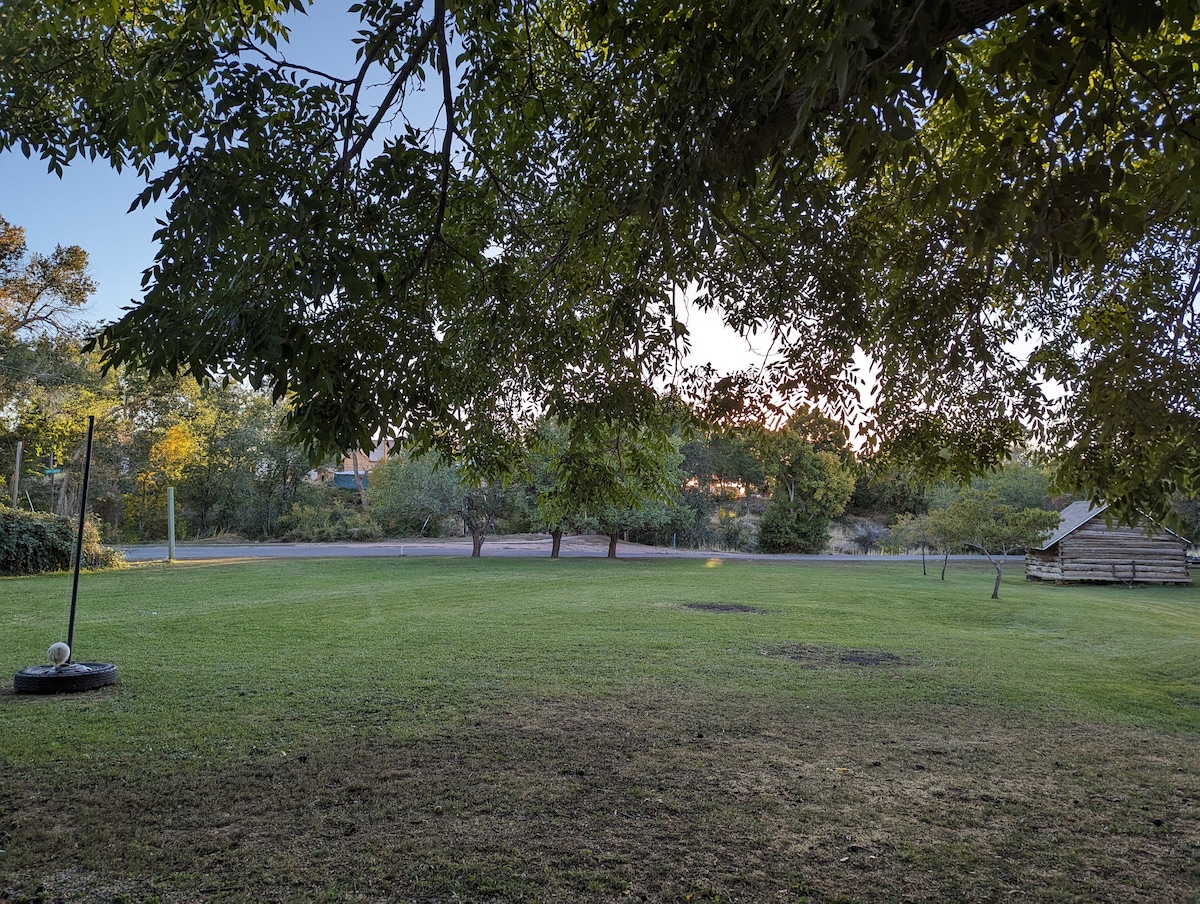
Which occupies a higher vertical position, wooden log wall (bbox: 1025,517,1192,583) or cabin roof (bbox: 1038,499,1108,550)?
cabin roof (bbox: 1038,499,1108,550)

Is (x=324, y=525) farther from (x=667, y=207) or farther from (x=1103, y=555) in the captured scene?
(x=667, y=207)

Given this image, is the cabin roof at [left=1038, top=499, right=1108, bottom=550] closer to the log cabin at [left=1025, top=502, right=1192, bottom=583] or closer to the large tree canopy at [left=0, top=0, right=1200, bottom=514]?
the log cabin at [left=1025, top=502, right=1192, bottom=583]

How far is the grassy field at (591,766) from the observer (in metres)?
4.05

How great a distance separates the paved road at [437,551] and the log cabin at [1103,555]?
838 centimetres

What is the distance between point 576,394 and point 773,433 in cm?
207

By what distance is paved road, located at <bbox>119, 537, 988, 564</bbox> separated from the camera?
30.5 m

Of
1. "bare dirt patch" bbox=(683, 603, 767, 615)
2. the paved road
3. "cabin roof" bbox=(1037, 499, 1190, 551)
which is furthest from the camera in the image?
the paved road

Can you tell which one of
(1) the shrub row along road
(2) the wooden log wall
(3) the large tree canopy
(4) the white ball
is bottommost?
(1) the shrub row along road

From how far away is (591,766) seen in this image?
5.77 meters

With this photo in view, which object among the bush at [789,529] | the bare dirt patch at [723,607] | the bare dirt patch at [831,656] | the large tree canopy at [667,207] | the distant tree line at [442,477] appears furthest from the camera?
the bush at [789,529]

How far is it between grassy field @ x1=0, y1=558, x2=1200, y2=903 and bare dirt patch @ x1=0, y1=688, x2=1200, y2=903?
0.02 meters

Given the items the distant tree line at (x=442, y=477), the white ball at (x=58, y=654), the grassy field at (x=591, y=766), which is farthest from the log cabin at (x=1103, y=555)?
the white ball at (x=58, y=654)

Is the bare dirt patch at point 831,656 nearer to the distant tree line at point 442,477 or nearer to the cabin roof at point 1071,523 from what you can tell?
the distant tree line at point 442,477

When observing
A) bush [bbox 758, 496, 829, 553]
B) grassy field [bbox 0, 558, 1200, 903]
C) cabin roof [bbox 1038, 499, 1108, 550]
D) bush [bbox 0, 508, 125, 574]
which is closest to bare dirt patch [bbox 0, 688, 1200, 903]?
grassy field [bbox 0, 558, 1200, 903]
